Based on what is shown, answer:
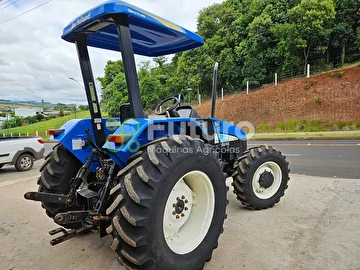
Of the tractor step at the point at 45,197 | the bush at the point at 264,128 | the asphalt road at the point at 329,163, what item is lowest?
the bush at the point at 264,128

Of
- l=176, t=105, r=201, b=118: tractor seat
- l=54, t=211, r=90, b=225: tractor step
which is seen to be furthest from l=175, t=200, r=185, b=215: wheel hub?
l=176, t=105, r=201, b=118: tractor seat

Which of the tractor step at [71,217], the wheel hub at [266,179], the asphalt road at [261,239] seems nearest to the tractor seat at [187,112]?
the wheel hub at [266,179]

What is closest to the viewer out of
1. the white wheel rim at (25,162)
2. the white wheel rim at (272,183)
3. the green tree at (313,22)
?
the white wheel rim at (272,183)

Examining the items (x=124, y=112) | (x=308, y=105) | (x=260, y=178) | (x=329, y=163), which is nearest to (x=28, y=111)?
(x=308, y=105)

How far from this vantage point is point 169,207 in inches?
91.6

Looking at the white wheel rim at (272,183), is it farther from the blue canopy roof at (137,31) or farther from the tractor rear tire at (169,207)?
the blue canopy roof at (137,31)

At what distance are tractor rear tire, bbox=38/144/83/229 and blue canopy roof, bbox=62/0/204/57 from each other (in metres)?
1.35

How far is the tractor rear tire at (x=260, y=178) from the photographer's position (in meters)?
3.69

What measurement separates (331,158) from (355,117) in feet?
41.4

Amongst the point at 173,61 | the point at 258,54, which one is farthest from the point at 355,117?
the point at 173,61

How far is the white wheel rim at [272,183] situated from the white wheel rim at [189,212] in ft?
4.92

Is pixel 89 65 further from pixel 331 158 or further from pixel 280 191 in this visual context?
pixel 331 158

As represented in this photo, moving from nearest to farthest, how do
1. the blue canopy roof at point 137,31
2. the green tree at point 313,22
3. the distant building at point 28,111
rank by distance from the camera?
the blue canopy roof at point 137,31 → the green tree at point 313,22 → the distant building at point 28,111

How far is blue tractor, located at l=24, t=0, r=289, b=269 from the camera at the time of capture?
1.92 meters
